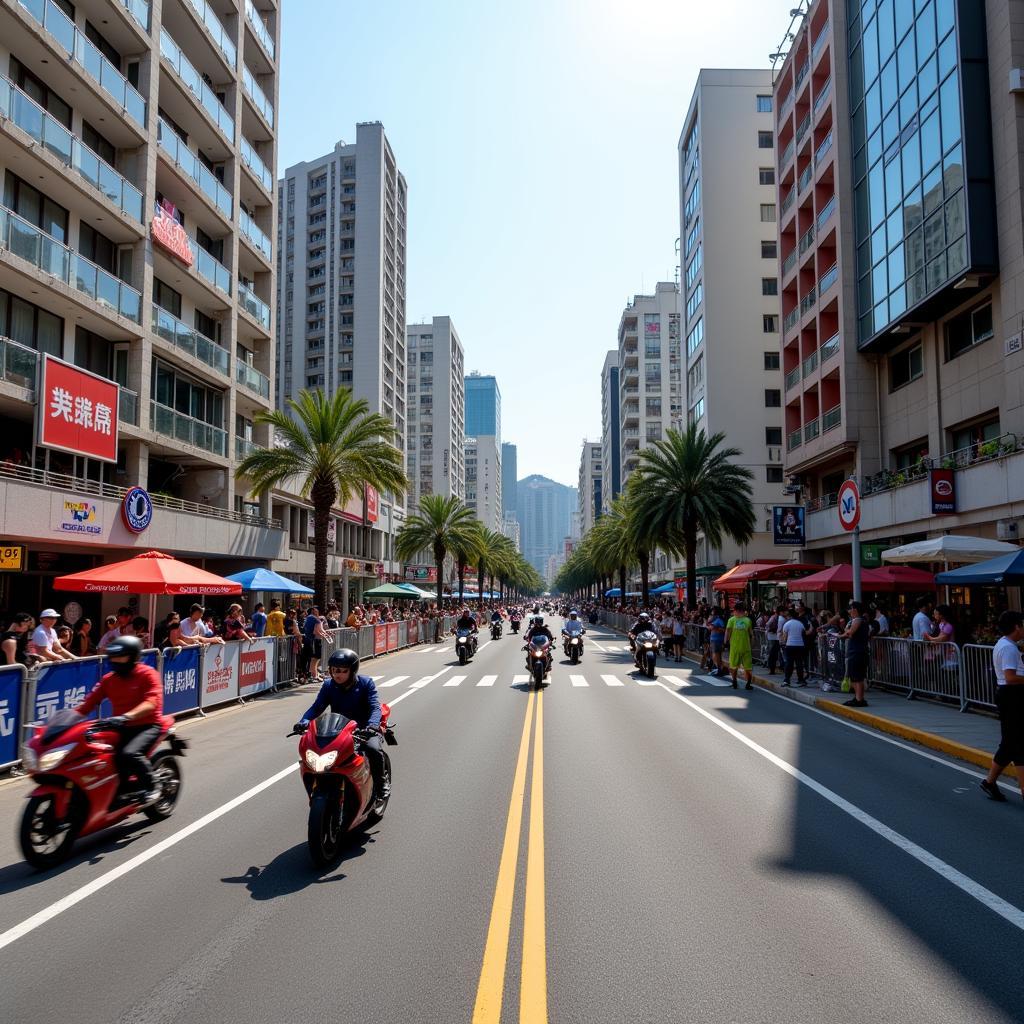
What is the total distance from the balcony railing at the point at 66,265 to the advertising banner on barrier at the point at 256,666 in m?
11.6

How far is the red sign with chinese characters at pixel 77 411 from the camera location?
67.5 ft

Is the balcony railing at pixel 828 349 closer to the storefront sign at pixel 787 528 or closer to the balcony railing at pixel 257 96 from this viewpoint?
the storefront sign at pixel 787 528

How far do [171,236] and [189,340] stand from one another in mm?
3567

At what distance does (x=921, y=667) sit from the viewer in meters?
15.6

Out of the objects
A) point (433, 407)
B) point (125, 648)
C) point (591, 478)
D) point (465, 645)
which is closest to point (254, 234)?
point (465, 645)

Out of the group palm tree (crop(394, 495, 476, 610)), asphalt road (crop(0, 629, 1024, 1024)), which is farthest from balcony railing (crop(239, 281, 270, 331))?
asphalt road (crop(0, 629, 1024, 1024))

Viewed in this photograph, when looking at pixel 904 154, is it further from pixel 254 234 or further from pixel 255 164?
pixel 255 164

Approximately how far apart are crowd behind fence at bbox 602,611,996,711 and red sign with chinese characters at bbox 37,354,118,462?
19.7 meters

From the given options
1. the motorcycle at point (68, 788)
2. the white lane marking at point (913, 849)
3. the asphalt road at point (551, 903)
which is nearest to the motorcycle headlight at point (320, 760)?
the asphalt road at point (551, 903)

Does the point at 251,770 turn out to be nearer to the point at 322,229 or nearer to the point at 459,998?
the point at 459,998

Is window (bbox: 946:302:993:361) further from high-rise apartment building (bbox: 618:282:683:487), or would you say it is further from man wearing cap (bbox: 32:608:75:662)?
high-rise apartment building (bbox: 618:282:683:487)

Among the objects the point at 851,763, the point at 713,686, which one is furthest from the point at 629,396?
the point at 851,763

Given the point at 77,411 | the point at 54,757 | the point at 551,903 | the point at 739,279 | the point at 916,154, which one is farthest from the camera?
the point at 739,279

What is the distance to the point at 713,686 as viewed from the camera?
1962 centimetres
